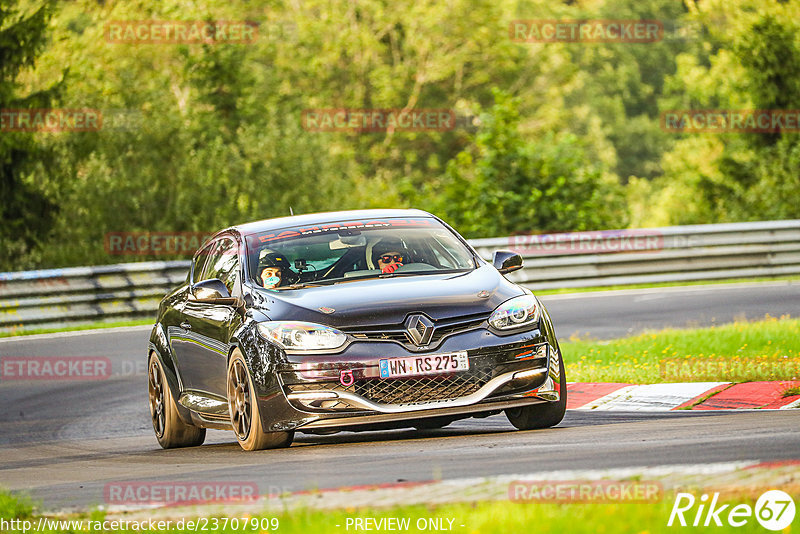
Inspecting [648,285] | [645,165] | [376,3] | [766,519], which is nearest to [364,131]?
[376,3]

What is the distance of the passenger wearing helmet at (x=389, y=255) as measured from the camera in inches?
372

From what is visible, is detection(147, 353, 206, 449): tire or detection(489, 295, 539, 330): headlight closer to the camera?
detection(489, 295, 539, 330): headlight

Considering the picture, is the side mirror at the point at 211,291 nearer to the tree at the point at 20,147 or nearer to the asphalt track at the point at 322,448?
the asphalt track at the point at 322,448

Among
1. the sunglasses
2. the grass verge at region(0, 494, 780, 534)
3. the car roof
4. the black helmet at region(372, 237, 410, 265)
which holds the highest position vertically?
the grass verge at region(0, 494, 780, 534)

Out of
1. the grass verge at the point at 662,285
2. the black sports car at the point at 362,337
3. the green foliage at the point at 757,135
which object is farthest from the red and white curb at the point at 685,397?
the green foliage at the point at 757,135

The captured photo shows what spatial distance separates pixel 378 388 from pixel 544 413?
4.61 feet

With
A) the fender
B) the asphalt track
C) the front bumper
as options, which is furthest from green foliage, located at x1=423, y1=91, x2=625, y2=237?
the front bumper

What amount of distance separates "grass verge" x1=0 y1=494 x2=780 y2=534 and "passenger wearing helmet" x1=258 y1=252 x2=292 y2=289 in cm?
348

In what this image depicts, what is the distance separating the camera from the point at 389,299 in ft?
27.9

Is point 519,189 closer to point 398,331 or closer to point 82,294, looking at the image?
point 82,294

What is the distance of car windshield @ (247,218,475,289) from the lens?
9305 millimetres

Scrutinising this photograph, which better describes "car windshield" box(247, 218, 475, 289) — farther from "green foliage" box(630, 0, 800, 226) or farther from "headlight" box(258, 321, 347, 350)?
"green foliage" box(630, 0, 800, 226)

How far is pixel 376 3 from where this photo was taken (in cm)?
5091

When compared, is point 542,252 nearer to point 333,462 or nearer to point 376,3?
point 333,462
